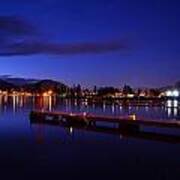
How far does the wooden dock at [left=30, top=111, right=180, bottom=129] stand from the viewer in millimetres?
38119

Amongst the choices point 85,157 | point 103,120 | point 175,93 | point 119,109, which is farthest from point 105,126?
point 175,93

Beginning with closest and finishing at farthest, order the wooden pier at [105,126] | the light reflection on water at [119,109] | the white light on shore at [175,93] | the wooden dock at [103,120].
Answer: the wooden pier at [105,126]
the wooden dock at [103,120]
the light reflection on water at [119,109]
the white light on shore at [175,93]

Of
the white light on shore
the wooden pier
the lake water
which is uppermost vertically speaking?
the white light on shore

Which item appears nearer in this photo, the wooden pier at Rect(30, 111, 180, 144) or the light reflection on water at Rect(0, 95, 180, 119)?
the wooden pier at Rect(30, 111, 180, 144)

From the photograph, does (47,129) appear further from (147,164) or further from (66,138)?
(147,164)

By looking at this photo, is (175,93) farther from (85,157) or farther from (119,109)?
(85,157)

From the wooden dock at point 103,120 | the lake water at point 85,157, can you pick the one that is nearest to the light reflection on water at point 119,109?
the wooden dock at point 103,120

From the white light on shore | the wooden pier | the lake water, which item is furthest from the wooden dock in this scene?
the white light on shore

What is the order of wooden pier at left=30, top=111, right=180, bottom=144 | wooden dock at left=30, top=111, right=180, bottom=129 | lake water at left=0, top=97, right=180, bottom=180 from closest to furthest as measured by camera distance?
lake water at left=0, top=97, right=180, bottom=180, wooden pier at left=30, top=111, right=180, bottom=144, wooden dock at left=30, top=111, right=180, bottom=129

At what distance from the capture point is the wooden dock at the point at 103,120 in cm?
3812

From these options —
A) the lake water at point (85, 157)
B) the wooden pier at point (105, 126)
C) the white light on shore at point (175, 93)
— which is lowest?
the lake water at point (85, 157)

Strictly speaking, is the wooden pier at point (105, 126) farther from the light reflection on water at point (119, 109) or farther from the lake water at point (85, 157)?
the light reflection on water at point (119, 109)

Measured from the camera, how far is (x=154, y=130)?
4409 centimetres

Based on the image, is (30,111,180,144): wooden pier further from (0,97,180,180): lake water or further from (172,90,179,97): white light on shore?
(172,90,179,97): white light on shore
